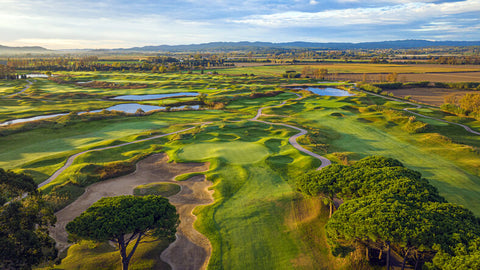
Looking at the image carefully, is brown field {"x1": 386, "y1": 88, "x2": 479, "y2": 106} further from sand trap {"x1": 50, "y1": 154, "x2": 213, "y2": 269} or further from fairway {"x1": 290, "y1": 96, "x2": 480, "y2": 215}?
sand trap {"x1": 50, "y1": 154, "x2": 213, "y2": 269}

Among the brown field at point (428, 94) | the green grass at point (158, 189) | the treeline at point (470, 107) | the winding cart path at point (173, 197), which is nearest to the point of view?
the winding cart path at point (173, 197)

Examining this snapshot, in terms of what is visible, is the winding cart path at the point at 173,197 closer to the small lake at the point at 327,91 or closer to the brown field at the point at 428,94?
the small lake at the point at 327,91

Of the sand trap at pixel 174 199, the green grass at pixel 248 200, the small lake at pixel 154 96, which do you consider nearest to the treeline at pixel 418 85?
the small lake at pixel 154 96

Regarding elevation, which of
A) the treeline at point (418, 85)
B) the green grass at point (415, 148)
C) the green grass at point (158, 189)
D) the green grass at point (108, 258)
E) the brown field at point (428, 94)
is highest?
the treeline at point (418, 85)

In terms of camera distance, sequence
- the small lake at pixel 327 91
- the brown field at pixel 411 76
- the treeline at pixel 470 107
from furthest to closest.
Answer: the brown field at pixel 411 76
the small lake at pixel 327 91
the treeline at pixel 470 107

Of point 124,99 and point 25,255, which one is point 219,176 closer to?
point 25,255

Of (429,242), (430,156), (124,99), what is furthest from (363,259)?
(124,99)
